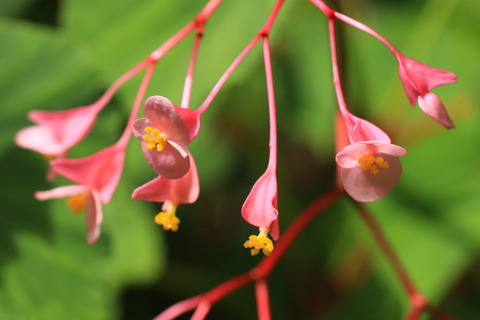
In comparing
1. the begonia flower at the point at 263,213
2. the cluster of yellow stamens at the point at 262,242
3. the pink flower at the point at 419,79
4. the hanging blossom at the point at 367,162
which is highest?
the pink flower at the point at 419,79

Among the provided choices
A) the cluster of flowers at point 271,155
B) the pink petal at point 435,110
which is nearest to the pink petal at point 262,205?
the cluster of flowers at point 271,155

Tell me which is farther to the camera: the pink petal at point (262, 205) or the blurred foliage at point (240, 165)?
the blurred foliage at point (240, 165)

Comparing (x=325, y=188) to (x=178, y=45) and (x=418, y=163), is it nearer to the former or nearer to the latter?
(x=418, y=163)

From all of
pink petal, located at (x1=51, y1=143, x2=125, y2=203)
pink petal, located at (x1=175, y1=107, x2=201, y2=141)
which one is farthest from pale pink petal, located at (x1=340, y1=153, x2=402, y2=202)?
pink petal, located at (x1=51, y1=143, x2=125, y2=203)

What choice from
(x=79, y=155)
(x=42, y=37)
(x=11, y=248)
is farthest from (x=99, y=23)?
(x=11, y=248)

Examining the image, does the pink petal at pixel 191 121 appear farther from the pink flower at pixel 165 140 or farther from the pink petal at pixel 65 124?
the pink petal at pixel 65 124

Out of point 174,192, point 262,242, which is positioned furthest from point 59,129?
point 262,242

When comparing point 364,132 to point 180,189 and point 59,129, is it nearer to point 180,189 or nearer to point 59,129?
point 180,189

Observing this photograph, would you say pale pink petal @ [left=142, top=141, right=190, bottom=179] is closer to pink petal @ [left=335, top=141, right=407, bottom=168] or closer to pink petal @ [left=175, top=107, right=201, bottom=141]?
pink petal @ [left=175, top=107, right=201, bottom=141]
